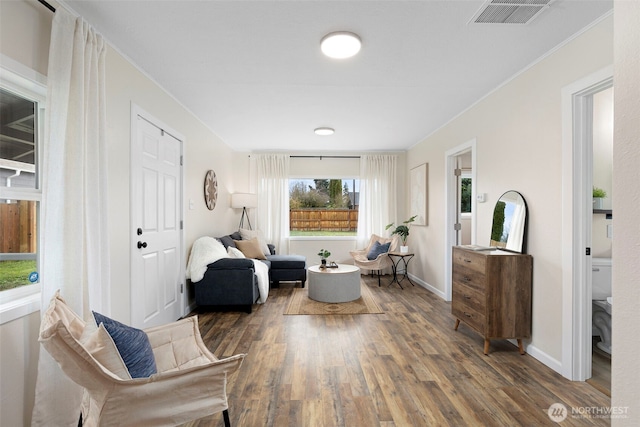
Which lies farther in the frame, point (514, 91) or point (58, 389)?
point (514, 91)

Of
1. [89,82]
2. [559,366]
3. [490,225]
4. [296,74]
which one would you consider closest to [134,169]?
[89,82]

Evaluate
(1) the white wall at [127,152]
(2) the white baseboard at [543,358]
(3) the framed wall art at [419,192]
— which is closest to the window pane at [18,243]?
(1) the white wall at [127,152]

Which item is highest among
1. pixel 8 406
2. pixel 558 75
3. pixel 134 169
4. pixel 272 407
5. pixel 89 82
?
pixel 558 75

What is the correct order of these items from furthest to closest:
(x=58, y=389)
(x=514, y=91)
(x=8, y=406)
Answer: (x=514, y=91) < (x=58, y=389) < (x=8, y=406)

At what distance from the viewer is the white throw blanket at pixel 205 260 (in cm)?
379

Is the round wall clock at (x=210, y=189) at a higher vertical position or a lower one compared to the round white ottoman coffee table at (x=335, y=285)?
higher

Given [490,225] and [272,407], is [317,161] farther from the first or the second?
[272,407]

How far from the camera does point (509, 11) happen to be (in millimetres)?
1965

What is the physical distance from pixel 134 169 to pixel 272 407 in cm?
216

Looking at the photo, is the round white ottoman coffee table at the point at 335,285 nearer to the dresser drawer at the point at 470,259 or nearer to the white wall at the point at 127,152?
the dresser drawer at the point at 470,259

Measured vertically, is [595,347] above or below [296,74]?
below

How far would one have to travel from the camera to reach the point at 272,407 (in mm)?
1987

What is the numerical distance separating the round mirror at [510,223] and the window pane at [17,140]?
11.6ft

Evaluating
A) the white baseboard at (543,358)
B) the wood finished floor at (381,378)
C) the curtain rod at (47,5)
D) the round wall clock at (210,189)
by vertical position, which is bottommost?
the wood finished floor at (381,378)
